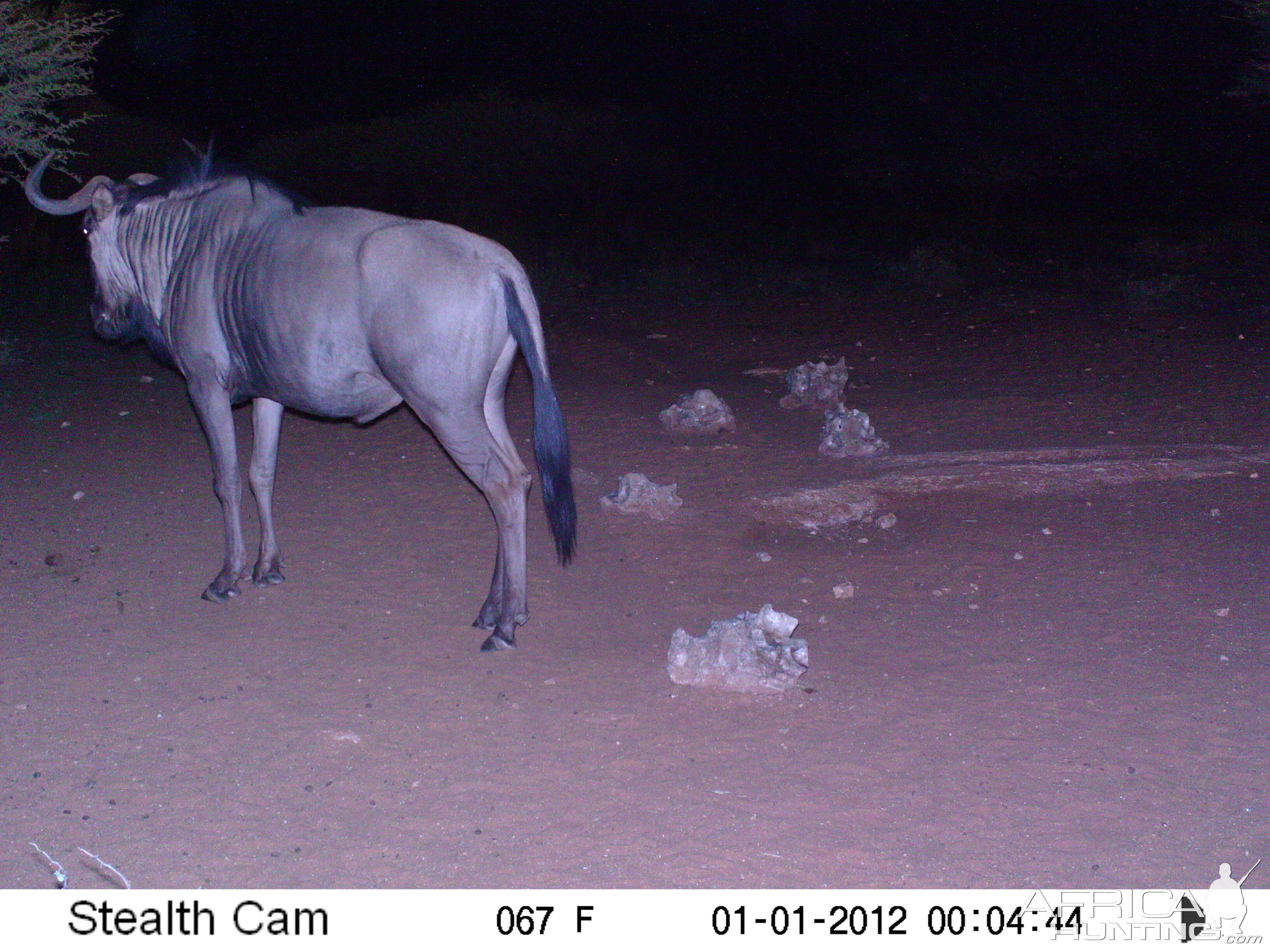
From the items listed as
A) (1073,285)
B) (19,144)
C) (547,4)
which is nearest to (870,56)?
(547,4)

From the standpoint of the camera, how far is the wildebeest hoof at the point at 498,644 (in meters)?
4.87

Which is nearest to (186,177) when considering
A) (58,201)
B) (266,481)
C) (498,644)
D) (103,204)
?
(103,204)

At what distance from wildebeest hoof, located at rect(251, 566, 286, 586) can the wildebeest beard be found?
47.3 inches

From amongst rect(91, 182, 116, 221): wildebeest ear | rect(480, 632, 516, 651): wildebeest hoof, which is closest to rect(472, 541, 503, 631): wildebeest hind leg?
rect(480, 632, 516, 651): wildebeest hoof

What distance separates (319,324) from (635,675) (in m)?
2.01

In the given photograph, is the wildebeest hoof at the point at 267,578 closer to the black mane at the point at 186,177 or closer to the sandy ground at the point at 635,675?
the sandy ground at the point at 635,675

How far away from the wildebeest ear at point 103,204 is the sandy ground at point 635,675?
165 cm

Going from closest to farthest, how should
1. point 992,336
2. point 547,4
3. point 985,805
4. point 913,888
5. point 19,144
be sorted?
point 913,888
point 985,805
point 19,144
point 992,336
point 547,4

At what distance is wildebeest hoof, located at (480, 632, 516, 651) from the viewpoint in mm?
4867

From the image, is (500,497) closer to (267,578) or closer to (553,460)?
(553,460)

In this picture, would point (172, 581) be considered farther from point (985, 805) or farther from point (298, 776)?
point (985, 805)

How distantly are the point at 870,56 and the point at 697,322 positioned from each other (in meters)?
13.9

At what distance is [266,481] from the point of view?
5645mm

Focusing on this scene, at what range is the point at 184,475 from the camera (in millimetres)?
7059
